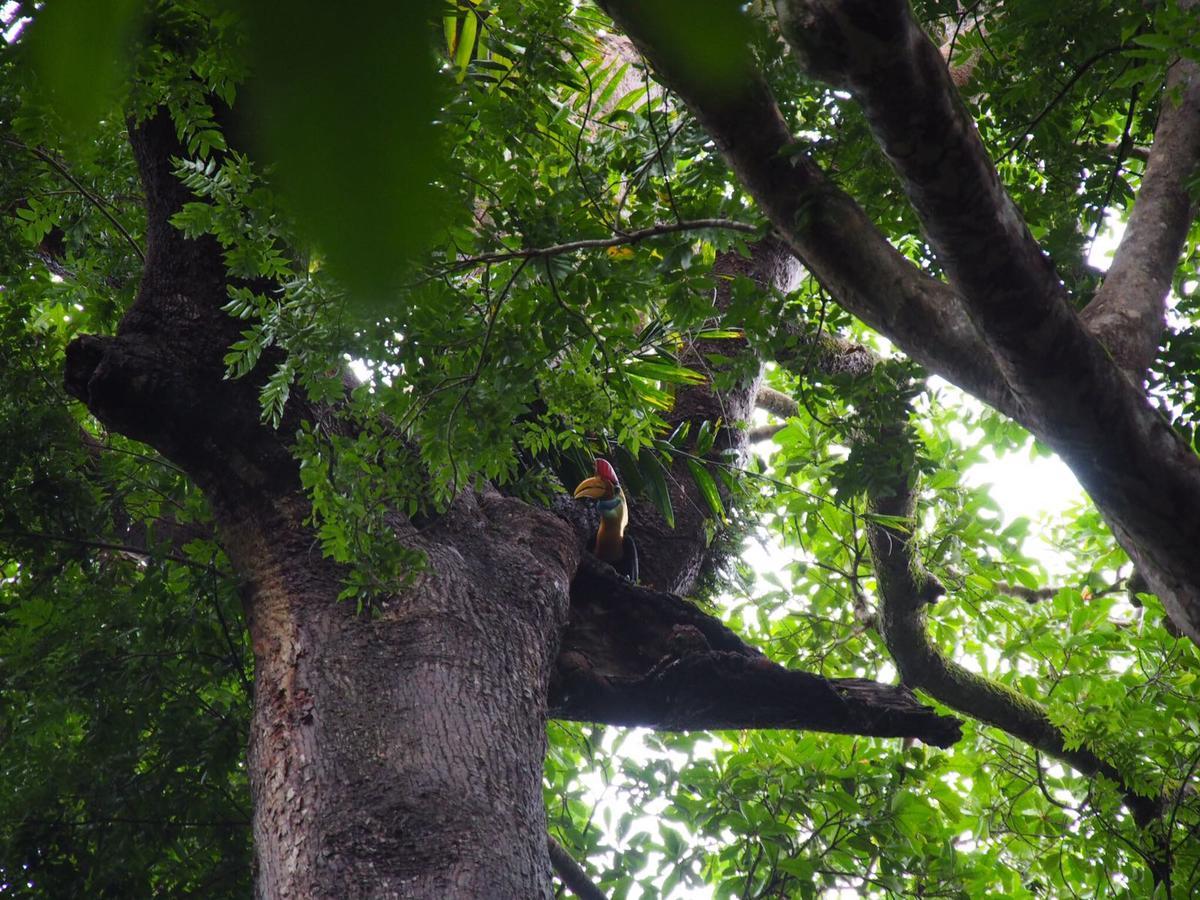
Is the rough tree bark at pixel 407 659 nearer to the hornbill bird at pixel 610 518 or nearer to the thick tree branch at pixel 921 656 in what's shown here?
the hornbill bird at pixel 610 518

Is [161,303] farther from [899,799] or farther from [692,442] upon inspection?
[899,799]

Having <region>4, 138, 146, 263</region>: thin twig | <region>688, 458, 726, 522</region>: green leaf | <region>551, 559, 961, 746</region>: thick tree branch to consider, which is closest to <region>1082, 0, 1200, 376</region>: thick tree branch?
<region>551, 559, 961, 746</region>: thick tree branch

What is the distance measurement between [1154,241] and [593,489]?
180 cm

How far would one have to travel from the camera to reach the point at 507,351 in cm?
235

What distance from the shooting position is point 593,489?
3.44m

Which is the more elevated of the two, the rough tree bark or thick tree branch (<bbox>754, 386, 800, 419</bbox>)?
thick tree branch (<bbox>754, 386, 800, 419</bbox>)

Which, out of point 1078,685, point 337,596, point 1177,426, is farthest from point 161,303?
point 1078,685

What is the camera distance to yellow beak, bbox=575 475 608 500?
11.1 feet

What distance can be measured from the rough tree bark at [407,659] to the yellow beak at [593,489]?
0.55 ft

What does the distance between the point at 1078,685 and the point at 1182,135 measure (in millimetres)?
2537

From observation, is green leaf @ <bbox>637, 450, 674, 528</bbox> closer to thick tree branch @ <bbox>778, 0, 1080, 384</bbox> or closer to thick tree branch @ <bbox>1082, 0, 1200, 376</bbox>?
thick tree branch @ <bbox>1082, 0, 1200, 376</bbox>

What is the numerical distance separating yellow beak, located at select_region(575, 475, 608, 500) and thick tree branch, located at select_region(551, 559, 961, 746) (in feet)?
1.09

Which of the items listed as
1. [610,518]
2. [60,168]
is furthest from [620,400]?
[60,168]

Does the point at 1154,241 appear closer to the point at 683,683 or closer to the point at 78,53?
the point at 683,683
